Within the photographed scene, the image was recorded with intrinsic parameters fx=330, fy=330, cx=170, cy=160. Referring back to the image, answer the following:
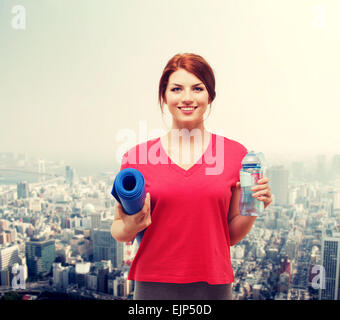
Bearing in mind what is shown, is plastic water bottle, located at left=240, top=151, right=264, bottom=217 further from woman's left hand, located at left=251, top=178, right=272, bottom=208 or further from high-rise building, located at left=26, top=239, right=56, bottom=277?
high-rise building, located at left=26, top=239, right=56, bottom=277

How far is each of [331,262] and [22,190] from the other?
3.67m

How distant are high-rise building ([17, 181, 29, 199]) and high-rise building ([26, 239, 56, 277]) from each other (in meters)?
0.73

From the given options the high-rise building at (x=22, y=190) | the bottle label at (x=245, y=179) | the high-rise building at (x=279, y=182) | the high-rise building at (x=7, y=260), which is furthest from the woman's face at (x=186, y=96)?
the high-rise building at (x=7, y=260)

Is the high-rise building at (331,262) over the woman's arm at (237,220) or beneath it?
beneath

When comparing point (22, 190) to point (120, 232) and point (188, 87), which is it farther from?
point (188, 87)

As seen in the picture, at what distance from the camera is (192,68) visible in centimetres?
102

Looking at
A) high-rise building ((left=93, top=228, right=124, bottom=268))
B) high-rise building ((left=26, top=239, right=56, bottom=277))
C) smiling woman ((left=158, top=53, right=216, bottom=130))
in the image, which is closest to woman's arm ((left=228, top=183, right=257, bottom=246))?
smiling woman ((left=158, top=53, right=216, bottom=130))

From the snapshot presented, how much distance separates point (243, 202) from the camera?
1018mm

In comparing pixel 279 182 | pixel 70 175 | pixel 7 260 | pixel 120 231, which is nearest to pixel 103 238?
pixel 70 175

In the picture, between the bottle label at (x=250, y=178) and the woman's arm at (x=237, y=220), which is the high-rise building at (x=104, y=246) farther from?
the bottle label at (x=250, y=178)

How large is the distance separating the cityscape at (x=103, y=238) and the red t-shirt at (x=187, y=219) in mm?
2030

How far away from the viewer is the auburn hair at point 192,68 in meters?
1.02

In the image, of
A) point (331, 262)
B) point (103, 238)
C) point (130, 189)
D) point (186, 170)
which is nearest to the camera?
point (130, 189)
